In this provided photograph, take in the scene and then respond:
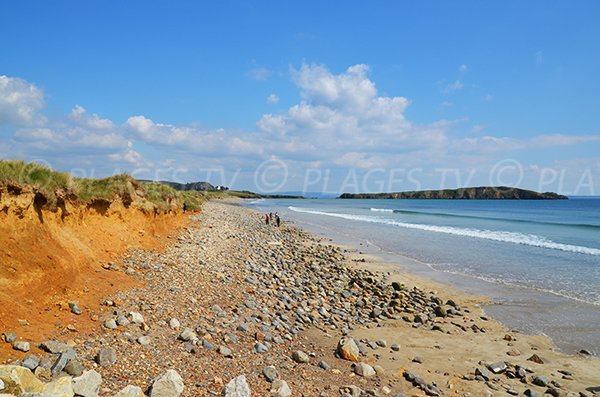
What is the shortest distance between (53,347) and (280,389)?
3.51 metres

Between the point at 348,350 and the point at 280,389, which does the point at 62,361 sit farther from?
the point at 348,350

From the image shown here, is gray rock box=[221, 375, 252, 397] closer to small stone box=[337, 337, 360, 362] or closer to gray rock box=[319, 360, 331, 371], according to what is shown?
gray rock box=[319, 360, 331, 371]

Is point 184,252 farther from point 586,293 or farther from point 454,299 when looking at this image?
point 586,293

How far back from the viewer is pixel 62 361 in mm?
5223

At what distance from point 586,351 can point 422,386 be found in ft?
17.7

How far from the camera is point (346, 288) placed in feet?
46.1

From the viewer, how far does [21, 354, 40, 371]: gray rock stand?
5.00 meters

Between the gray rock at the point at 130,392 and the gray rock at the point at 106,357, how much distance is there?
86 cm

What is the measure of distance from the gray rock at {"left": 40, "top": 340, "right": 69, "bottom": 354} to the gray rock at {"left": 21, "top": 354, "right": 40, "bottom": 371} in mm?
246

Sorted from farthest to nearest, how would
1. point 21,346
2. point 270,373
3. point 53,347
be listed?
point 270,373
point 53,347
point 21,346

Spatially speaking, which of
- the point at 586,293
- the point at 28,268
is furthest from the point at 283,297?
the point at 586,293

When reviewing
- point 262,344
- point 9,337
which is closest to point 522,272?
point 262,344

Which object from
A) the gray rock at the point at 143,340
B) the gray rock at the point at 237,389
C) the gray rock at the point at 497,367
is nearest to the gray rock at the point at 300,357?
the gray rock at the point at 237,389

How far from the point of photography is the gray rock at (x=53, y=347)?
5.53 metres
